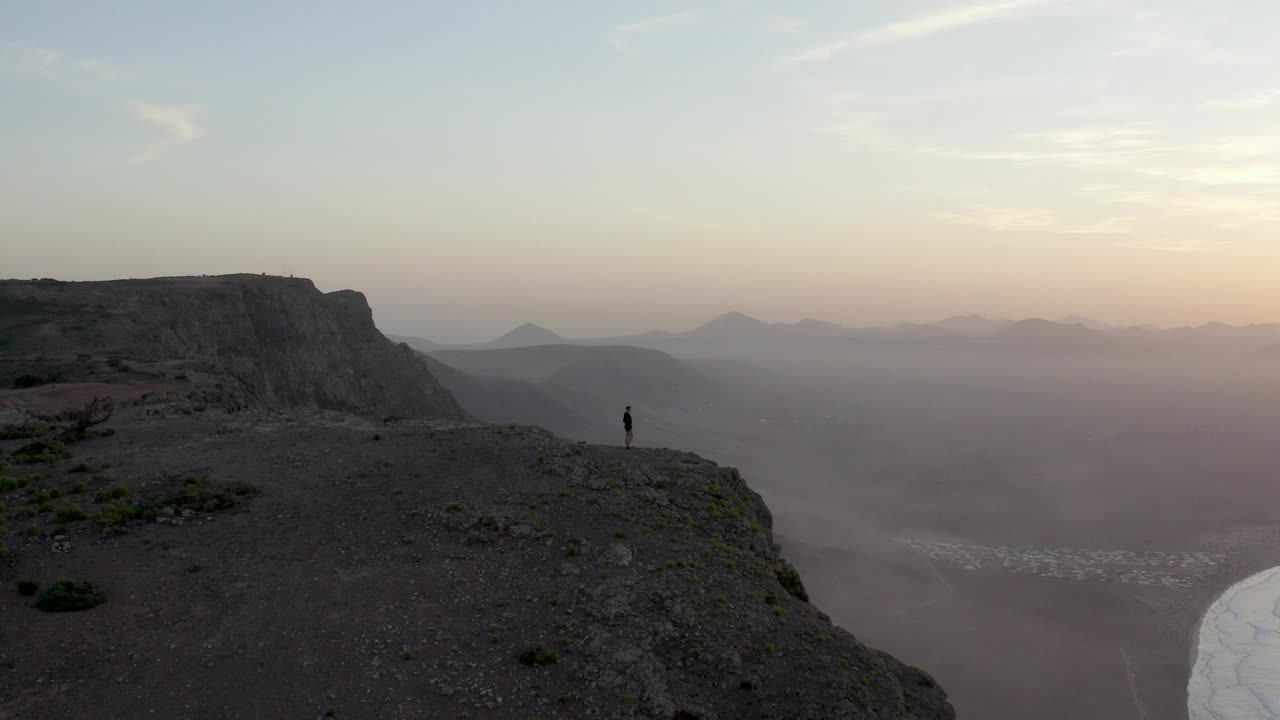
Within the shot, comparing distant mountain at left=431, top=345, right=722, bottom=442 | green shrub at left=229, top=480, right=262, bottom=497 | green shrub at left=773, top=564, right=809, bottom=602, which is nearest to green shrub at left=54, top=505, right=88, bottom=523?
green shrub at left=229, top=480, right=262, bottom=497

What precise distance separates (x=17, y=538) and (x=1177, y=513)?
86989 millimetres

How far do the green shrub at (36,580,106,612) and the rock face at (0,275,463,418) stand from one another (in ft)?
69.5

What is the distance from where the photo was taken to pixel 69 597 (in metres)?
13.0

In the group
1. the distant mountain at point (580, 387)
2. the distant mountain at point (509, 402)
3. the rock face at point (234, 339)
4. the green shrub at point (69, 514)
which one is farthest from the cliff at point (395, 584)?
the distant mountain at point (580, 387)

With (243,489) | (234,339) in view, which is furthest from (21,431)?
(234,339)

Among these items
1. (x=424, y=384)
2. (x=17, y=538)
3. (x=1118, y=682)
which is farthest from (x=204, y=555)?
(x=424, y=384)

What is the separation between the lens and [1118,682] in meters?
34.7

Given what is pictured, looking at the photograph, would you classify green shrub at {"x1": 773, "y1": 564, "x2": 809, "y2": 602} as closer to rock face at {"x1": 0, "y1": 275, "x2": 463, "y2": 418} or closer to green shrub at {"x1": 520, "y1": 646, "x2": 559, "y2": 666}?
green shrub at {"x1": 520, "y1": 646, "x2": 559, "y2": 666}

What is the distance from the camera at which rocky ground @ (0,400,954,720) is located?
1173 centimetres

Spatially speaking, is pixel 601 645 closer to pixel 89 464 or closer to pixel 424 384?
pixel 89 464

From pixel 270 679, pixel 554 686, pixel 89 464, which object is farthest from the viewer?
pixel 89 464

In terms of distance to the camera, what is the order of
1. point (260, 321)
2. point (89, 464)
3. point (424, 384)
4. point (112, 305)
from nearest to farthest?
point (89, 464) → point (112, 305) → point (260, 321) → point (424, 384)

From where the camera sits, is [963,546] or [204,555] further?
[963,546]

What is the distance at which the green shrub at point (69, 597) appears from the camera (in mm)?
12742
